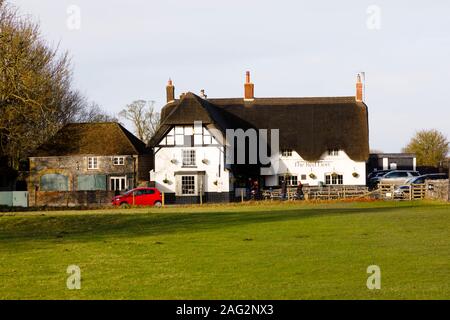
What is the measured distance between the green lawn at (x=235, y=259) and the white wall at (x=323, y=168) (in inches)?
1564

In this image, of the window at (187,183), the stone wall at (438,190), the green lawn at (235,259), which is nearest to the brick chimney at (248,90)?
the window at (187,183)

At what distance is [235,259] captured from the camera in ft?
60.8

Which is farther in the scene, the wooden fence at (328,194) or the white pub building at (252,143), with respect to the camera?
the white pub building at (252,143)

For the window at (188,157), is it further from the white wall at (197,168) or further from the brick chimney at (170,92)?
the brick chimney at (170,92)

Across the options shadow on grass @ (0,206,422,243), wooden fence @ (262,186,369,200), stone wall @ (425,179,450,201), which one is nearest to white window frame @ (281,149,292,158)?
wooden fence @ (262,186,369,200)

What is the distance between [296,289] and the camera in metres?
13.8

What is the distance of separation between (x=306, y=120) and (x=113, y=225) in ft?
145

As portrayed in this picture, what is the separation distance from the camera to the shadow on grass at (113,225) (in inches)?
1114

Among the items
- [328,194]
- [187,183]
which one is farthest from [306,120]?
[328,194]

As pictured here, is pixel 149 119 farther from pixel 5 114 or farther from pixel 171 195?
pixel 5 114

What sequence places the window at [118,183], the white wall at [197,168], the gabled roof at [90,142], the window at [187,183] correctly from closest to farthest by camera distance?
the white wall at [197,168]
the window at [187,183]
the window at [118,183]
the gabled roof at [90,142]

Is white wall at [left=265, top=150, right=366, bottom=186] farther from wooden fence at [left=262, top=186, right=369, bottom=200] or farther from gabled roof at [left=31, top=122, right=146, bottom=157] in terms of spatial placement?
gabled roof at [left=31, top=122, right=146, bottom=157]

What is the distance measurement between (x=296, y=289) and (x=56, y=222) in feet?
75.5

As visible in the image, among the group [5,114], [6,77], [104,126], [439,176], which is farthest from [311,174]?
[6,77]
